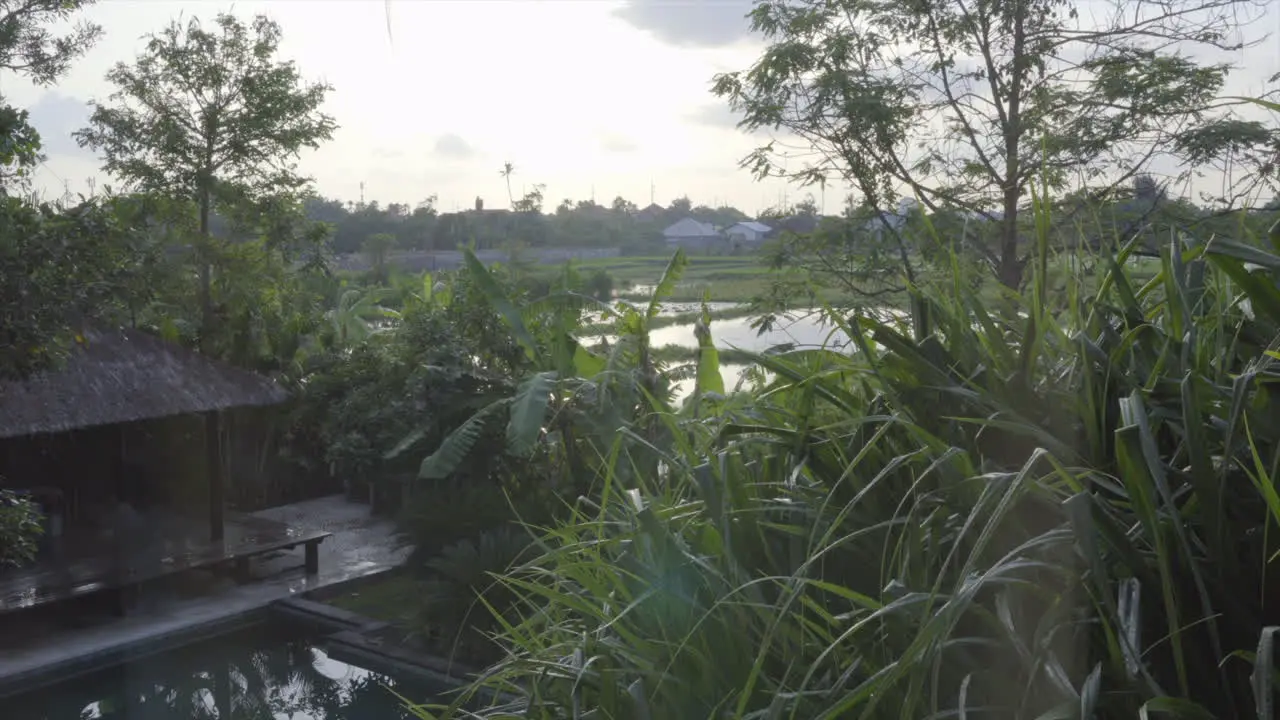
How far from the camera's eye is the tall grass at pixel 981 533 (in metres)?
1.39

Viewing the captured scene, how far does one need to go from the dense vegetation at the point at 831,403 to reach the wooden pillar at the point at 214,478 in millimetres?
1189

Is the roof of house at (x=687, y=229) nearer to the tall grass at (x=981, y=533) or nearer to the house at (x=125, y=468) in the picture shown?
the house at (x=125, y=468)

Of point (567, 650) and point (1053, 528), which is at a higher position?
point (1053, 528)

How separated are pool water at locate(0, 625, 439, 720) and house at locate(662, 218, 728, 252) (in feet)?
14.9

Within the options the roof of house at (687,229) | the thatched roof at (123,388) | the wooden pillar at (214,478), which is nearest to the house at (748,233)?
the roof of house at (687,229)

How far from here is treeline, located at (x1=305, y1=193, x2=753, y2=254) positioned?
574 inches

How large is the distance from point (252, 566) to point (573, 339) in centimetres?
389

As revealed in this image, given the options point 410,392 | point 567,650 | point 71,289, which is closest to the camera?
point 567,650

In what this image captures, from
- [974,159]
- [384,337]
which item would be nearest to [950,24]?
[974,159]

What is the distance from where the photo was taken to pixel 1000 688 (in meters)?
1.49

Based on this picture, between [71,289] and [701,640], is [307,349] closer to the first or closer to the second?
[71,289]

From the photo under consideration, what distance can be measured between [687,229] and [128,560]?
702 centimetres

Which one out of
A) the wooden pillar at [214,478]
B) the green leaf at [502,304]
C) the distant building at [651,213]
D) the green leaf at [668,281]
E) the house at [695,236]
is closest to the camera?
the green leaf at [668,281]

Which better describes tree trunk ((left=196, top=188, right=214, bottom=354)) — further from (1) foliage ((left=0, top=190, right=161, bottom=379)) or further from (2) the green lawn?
(1) foliage ((left=0, top=190, right=161, bottom=379))
